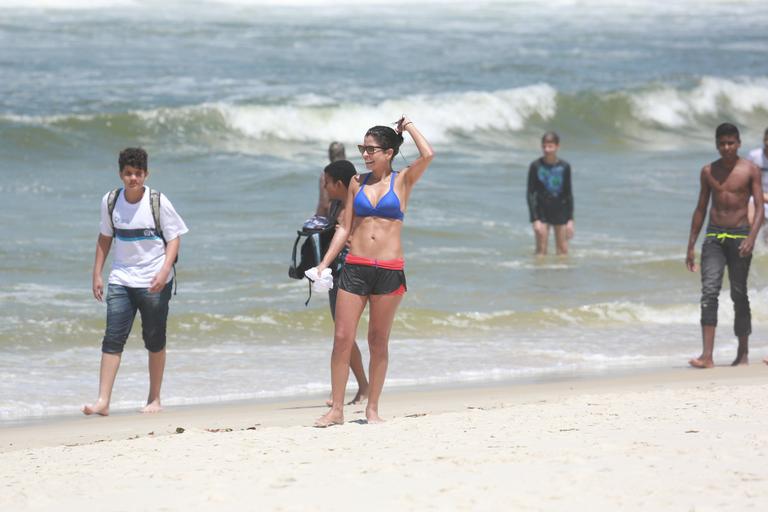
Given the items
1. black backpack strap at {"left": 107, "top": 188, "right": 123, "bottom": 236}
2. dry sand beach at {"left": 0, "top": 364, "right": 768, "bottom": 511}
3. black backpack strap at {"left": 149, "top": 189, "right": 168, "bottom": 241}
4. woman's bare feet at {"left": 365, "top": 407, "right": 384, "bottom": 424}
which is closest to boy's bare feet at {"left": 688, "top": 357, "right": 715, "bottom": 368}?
dry sand beach at {"left": 0, "top": 364, "right": 768, "bottom": 511}

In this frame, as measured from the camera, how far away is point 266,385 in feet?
29.6

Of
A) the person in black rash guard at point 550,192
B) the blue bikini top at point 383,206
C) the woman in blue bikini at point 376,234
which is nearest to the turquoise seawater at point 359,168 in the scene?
the person in black rash guard at point 550,192

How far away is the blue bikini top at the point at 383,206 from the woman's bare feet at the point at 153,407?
2165mm

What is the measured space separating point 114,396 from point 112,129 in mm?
15255

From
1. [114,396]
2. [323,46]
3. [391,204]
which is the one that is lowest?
[114,396]

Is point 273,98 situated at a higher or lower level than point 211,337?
higher

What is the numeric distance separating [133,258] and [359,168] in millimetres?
12269

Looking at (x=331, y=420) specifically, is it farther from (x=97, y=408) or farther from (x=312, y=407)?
(x=97, y=408)

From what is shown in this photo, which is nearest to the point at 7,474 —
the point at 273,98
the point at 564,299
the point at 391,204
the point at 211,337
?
the point at 391,204

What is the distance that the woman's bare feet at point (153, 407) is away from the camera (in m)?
7.99

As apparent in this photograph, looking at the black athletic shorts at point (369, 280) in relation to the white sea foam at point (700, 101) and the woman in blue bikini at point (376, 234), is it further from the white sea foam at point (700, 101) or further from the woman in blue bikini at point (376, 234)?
the white sea foam at point (700, 101)

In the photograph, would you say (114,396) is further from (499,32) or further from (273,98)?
(499,32)

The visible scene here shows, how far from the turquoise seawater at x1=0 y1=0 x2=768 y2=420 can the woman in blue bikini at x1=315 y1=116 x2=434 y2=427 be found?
231 centimetres

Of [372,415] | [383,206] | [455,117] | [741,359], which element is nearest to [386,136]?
[383,206]
